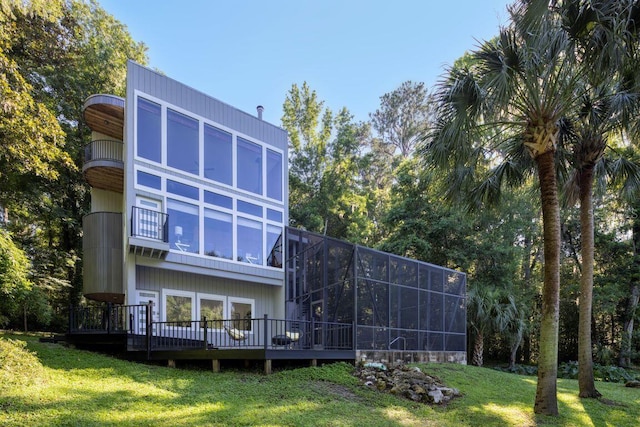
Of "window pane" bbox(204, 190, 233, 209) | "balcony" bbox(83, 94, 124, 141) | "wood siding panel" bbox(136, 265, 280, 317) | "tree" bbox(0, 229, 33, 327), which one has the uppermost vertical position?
"balcony" bbox(83, 94, 124, 141)

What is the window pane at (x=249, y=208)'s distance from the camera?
45.8 ft

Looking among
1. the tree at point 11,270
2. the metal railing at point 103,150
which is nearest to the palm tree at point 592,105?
the tree at point 11,270

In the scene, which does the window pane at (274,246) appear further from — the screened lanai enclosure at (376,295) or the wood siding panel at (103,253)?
the wood siding panel at (103,253)

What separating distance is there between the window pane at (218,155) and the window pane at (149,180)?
150 cm

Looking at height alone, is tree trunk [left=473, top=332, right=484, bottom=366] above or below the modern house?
below

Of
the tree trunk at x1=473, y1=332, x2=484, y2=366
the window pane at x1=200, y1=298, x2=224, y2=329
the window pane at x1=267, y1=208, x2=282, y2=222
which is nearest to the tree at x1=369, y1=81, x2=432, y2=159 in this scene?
the tree trunk at x1=473, y1=332, x2=484, y2=366

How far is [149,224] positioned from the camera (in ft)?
38.3

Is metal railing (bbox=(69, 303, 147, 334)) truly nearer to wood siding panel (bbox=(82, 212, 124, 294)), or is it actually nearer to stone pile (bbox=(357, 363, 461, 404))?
wood siding panel (bbox=(82, 212, 124, 294))

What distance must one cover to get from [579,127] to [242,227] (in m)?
9.46

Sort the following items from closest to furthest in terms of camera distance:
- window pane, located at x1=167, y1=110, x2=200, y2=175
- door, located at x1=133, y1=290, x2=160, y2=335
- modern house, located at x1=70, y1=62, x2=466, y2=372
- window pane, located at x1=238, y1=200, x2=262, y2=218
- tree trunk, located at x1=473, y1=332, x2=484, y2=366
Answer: door, located at x1=133, y1=290, x2=160, y2=335, modern house, located at x1=70, y1=62, x2=466, y2=372, window pane, located at x1=167, y1=110, x2=200, y2=175, window pane, located at x1=238, y1=200, x2=262, y2=218, tree trunk, located at x1=473, y1=332, x2=484, y2=366

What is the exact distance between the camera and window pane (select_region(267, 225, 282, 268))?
569 inches

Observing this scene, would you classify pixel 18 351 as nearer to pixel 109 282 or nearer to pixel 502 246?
pixel 109 282

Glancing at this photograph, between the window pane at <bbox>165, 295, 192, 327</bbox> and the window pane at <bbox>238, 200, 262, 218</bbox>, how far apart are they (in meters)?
3.16

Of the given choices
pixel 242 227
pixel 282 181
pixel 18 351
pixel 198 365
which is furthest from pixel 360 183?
pixel 18 351
